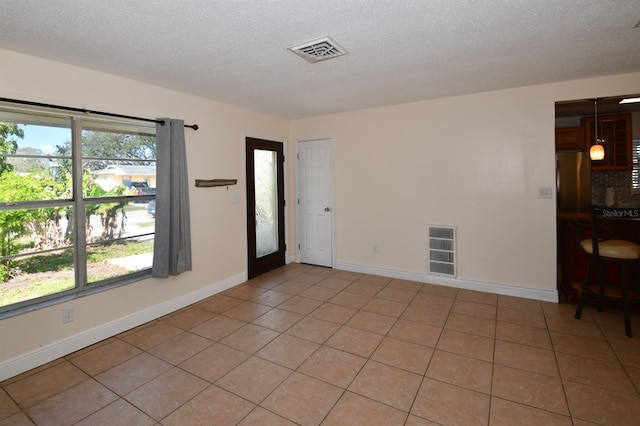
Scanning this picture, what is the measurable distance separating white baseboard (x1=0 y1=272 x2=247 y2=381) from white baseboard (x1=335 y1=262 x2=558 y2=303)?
83.4 inches

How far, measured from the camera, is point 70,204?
269cm

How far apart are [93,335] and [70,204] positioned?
3.88 ft

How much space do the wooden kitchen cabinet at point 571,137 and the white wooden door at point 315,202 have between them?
11.6 ft

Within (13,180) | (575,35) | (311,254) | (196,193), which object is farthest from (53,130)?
(575,35)

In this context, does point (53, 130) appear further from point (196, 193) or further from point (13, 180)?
point (196, 193)

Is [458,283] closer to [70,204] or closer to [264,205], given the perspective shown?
[264,205]

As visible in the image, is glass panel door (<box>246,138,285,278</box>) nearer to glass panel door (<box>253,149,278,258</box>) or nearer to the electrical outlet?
glass panel door (<box>253,149,278,258</box>)

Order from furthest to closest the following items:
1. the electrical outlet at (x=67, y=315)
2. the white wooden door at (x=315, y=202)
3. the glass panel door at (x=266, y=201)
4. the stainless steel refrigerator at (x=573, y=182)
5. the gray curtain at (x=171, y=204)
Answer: the white wooden door at (x=315, y=202) → the glass panel door at (x=266, y=201) → the stainless steel refrigerator at (x=573, y=182) → the gray curtain at (x=171, y=204) → the electrical outlet at (x=67, y=315)

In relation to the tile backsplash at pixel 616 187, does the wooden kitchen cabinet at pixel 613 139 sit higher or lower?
higher

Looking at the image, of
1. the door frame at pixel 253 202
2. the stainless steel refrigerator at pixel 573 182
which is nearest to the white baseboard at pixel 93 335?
the door frame at pixel 253 202

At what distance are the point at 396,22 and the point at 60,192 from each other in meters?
2.97

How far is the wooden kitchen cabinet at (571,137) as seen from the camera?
4.74m

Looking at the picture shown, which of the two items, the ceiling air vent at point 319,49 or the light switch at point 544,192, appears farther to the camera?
the light switch at point 544,192

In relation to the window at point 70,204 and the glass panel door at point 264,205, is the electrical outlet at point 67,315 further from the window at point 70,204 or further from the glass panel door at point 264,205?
the glass panel door at point 264,205
